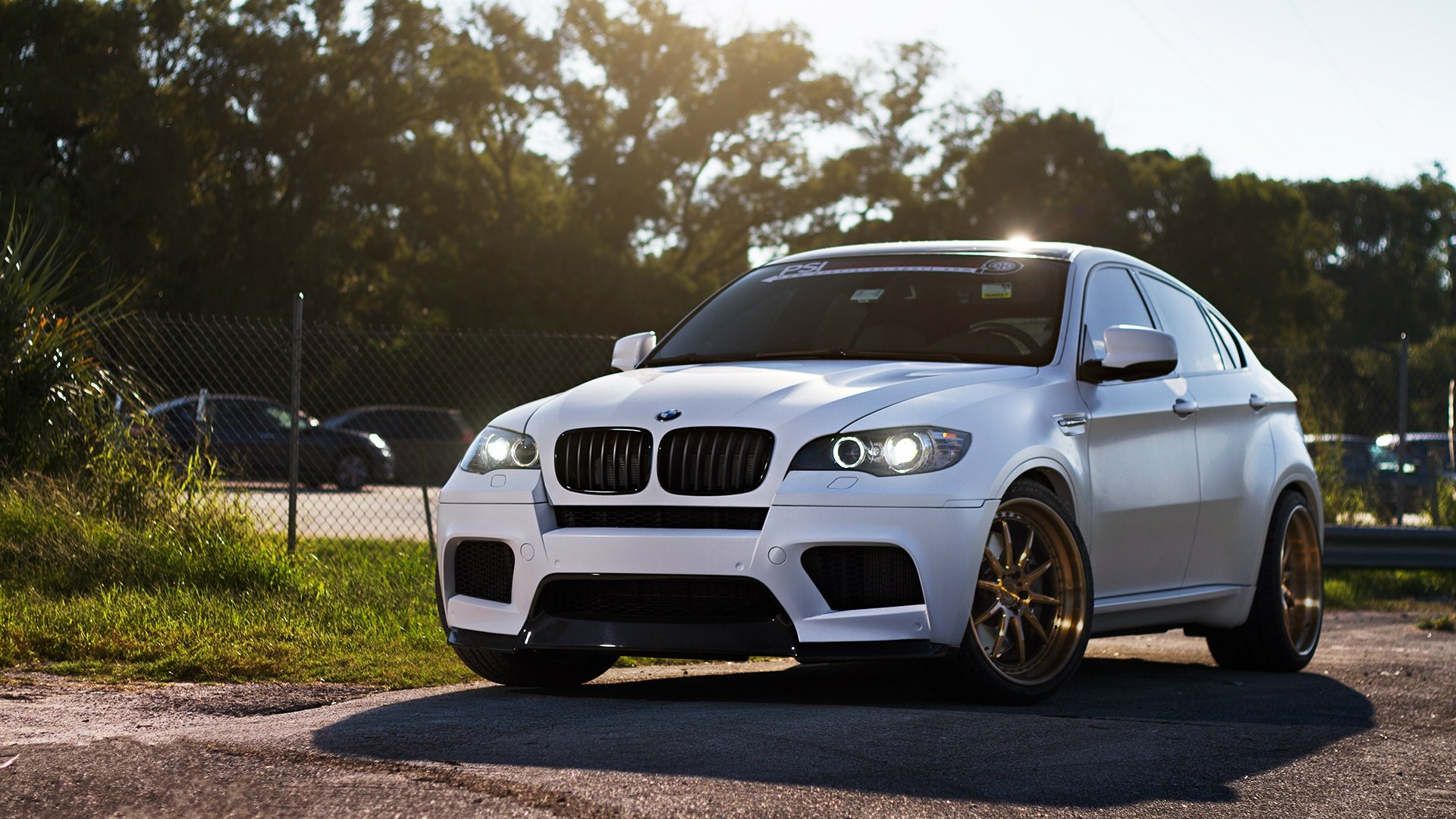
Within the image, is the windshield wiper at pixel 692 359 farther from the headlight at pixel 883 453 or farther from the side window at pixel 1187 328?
the side window at pixel 1187 328

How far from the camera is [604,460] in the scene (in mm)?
5441

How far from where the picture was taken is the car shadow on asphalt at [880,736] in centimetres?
416

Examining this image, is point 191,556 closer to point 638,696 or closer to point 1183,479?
point 638,696

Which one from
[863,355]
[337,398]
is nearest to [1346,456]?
[863,355]

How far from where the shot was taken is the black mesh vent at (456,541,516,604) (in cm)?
565

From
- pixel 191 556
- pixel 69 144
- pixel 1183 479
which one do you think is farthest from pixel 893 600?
pixel 69 144

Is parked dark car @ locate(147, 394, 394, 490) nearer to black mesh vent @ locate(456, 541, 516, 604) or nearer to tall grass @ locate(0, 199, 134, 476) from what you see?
tall grass @ locate(0, 199, 134, 476)

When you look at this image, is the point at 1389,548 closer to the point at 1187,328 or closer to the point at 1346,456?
the point at 1346,456

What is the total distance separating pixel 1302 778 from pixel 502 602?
2.65 meters

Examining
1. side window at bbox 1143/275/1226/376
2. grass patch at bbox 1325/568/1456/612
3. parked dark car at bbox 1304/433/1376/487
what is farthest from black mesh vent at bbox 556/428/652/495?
parked dark car at bbox 1304/433/1376/487

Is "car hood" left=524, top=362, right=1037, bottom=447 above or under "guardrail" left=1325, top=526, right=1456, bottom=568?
above

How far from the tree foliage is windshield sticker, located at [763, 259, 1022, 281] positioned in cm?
2854

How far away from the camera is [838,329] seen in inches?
259

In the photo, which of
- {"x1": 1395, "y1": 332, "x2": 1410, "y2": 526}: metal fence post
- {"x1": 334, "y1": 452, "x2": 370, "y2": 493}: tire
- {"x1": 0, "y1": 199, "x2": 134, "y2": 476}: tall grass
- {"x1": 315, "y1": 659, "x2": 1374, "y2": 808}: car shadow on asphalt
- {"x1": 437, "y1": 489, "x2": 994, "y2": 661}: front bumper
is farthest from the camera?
{"x1": 334, "y1": 452, "x2": 370, "y2": 493}: tire
